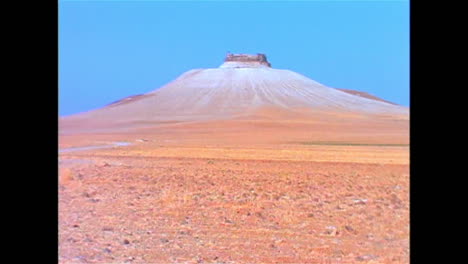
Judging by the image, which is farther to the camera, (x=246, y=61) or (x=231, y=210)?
(x=246, y=61)

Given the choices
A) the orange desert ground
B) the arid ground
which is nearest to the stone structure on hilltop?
the orange desert ground

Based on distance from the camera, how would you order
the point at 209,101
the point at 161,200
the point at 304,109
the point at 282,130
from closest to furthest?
the point at 161,200
the point at 282,130
the point at 304,109
the point at 209,101

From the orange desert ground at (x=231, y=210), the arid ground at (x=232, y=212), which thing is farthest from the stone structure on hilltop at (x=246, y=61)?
the arid ground at (x=232, y=212)

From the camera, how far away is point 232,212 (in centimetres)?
868

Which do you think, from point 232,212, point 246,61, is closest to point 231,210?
point 232,212

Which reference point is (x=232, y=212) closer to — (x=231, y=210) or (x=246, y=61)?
(x=231, y=210)

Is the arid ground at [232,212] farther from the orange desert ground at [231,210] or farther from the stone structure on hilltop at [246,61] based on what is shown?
the stone structure on hilltop at [246,61]

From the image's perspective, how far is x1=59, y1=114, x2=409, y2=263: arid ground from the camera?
6.22m
